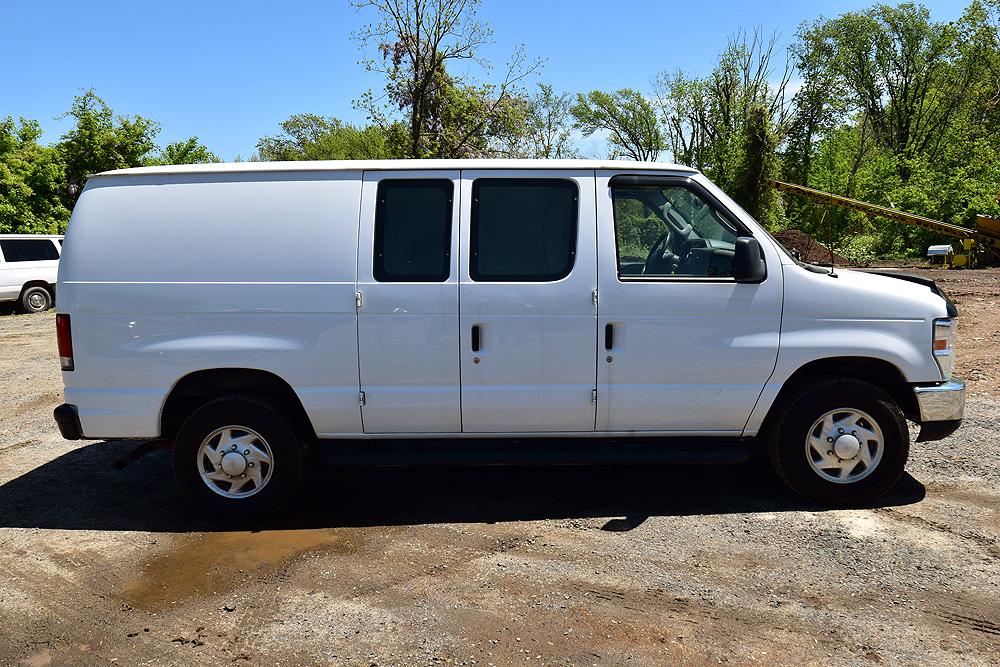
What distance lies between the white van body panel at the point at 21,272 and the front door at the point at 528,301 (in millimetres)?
15917

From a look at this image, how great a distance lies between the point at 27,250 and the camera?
17828 millimetres

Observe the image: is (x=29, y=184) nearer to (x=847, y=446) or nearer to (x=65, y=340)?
(x=65, y=340)

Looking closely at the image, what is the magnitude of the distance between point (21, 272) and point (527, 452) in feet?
56.4

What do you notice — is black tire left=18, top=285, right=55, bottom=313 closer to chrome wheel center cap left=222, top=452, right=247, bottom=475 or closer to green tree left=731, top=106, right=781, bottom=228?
chrome wheel center cap left=222, top=452, right=247, bottom=475

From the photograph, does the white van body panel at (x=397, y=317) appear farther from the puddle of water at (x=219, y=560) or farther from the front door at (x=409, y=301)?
the puddle of water at (x=219, y=560)

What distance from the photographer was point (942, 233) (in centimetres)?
2661

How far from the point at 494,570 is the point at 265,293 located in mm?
2143

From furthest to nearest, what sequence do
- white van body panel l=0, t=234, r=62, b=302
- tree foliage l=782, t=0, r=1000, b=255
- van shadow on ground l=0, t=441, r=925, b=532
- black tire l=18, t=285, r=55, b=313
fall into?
tree foliage l=782, t=0, r=1000, b=255
black tire l=18, t=285, r=55, b=313
white van body panel l=0, t=234, r=62, b=302
van shadow on ground l=0, t=441, r=925, b=532

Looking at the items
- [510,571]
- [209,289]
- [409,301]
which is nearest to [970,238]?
[409,301]

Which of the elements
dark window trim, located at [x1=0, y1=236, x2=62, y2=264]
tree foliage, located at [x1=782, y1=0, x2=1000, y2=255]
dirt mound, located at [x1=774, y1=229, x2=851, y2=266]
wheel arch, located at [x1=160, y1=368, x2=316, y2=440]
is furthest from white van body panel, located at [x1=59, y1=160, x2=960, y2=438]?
tree foliage, located at [x1=782, y1=0, x2=1000, y2=255]

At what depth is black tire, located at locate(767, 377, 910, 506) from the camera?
15.9ft

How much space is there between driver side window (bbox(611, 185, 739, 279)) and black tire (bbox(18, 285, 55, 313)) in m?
17.5

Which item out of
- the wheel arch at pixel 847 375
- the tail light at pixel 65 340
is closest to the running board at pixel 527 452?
the wheel arch at pixel 847 375

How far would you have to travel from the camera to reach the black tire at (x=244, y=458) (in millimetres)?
4805
